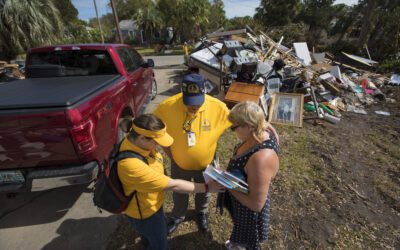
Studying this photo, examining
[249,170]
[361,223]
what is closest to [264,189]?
[249,170]

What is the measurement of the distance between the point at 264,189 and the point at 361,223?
2.29 metres

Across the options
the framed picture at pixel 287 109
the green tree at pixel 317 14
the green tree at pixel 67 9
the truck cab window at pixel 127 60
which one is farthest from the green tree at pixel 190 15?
the truck cab window at pixel 127 60

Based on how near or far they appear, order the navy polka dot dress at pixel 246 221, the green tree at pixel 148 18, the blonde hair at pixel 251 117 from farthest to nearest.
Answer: the green tree at pixel 148 18
the navy polka dot dress at pixel 246 221
the blonde hair at pixel 251 117

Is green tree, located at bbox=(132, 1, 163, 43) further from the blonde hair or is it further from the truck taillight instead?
the blonde hair

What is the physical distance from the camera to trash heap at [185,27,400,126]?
20.4ft

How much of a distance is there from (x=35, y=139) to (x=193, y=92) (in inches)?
70.2

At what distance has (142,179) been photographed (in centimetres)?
153

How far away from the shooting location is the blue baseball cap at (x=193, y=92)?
6.73 ft

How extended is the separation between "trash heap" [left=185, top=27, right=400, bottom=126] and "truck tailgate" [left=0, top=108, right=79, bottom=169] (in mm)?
4770

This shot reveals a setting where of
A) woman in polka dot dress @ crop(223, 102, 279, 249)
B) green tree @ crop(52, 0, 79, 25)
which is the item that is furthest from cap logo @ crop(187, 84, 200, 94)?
green tree @ crop(52, 0, 79, 25)

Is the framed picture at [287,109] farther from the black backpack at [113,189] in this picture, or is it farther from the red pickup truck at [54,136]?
the black backpack at [113,189]

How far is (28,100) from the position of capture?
2477 millimetres

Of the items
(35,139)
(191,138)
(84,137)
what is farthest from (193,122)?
(35,139)

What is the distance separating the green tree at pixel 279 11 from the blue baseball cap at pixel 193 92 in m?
31.3
